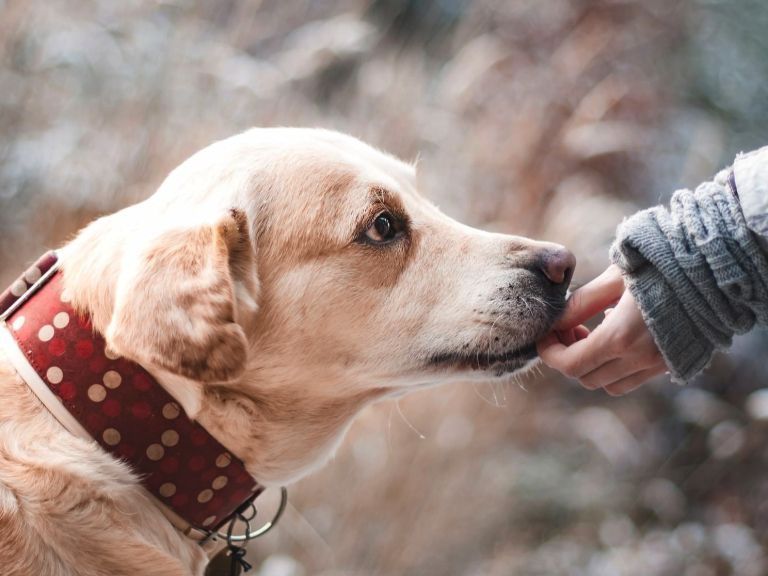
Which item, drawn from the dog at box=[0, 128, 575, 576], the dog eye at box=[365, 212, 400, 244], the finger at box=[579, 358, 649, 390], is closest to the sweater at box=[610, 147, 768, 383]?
the finger at box=[579, 358, 649, 390]

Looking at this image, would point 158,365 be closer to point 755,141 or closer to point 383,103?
point 383,103

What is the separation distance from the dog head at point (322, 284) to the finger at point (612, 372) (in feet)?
0.48

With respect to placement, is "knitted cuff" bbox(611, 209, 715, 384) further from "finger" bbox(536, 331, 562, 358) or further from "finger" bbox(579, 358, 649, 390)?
"finger" bbox(536, 331, 562, 358)

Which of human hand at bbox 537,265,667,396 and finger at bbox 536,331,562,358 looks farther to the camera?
finger at bbox 536,331,562,358

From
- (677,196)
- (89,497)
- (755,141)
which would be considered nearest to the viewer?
(89,497)

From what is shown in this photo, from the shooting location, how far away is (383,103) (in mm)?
3498

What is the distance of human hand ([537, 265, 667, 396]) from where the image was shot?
1716mm

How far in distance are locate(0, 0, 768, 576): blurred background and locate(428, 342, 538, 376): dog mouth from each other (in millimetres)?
1291

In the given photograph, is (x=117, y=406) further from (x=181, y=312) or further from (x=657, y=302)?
(x=657, y=302)

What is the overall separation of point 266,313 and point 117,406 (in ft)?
1.22

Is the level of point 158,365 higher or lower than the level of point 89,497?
higher

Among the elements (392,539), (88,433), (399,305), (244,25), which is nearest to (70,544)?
(88,433)

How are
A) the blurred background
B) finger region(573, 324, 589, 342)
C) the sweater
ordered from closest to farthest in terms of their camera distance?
the sweater → finger region(573, 324, 589, 342) → the blurred background

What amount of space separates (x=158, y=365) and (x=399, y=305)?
59 cm
